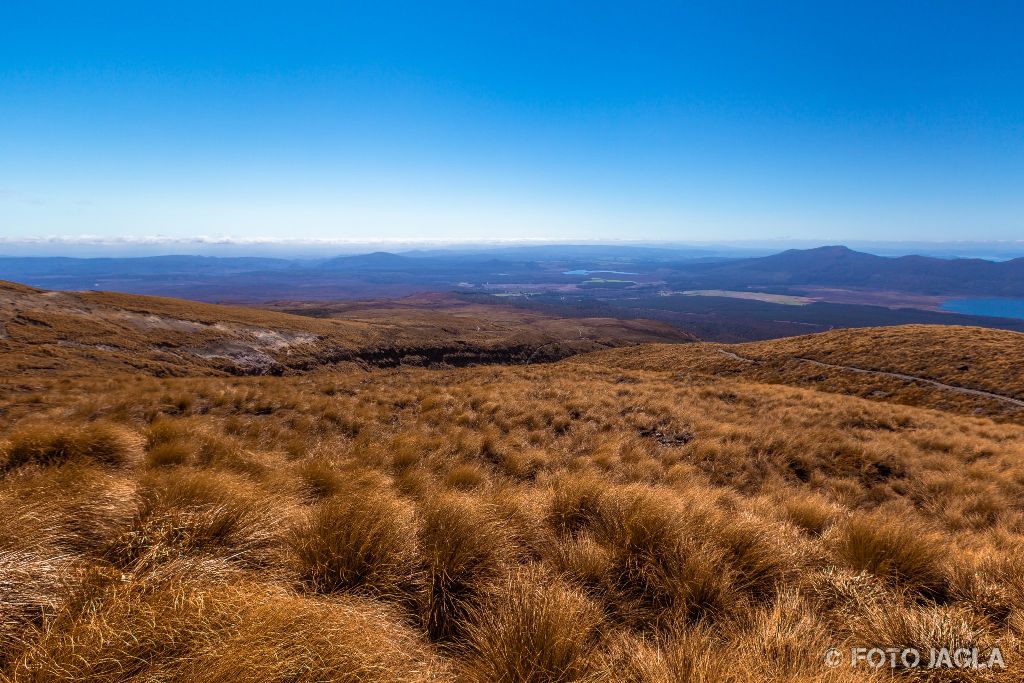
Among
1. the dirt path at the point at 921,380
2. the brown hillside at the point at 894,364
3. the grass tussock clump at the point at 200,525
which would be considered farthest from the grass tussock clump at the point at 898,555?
the dirt path at the point at 921,380

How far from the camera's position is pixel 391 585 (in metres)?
2.88

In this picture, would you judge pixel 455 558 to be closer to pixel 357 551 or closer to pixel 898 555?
pixel 357 551

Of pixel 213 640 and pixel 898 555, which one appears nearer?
pixel 213 640

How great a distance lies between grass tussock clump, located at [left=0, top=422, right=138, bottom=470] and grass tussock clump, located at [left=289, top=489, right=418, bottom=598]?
12.3ft

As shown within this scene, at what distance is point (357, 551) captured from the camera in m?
3.06

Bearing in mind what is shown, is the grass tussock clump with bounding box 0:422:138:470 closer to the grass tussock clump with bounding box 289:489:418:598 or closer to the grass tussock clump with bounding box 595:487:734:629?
the grass tussock clump with bounding box 289:489:418:598

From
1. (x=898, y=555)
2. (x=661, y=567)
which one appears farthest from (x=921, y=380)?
(x=661, y=567)

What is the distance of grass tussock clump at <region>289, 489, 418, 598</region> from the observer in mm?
2865

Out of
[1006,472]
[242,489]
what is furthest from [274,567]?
[1006,472]

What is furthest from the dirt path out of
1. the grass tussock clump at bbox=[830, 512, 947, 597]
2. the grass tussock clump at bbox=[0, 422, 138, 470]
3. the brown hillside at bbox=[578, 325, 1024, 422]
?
the grass tussock clump at bbox=[0, 422, 138, 470]

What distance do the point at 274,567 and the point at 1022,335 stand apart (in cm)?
4514

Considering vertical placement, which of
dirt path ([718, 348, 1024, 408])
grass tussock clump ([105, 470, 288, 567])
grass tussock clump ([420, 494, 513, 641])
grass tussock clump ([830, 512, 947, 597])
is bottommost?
dirt path ([718, 348, 1024, 408])

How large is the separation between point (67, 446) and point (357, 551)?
497 cm

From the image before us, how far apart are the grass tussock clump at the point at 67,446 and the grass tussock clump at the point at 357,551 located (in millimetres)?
3745
